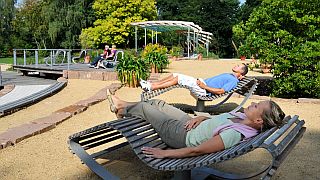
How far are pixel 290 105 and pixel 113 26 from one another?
31702 millimetres

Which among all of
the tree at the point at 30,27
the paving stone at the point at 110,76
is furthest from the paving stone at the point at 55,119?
the tree at the point at 30,27

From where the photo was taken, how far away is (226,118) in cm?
286

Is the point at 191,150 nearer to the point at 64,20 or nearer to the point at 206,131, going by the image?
the point at 206,131

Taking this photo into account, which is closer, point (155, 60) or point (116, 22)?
point (155, 60)

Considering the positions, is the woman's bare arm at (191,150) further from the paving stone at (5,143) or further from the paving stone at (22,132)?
the paving stone at (22,132)

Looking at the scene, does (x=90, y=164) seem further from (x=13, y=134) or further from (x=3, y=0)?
(x=3, y=0)

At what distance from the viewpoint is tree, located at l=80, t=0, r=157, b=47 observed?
37250mm

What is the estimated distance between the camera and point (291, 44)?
811 centimetres

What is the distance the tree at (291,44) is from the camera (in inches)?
310

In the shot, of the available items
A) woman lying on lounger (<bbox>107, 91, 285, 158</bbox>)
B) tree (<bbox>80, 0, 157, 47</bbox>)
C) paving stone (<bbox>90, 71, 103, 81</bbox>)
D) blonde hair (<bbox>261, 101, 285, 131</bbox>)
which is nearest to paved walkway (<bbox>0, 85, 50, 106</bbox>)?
paving stone (<bbox>90, 71, 103, 81</bbox>)

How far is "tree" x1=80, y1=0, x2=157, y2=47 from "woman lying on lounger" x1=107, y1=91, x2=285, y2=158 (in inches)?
1358

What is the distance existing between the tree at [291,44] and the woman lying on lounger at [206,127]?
5.43 m

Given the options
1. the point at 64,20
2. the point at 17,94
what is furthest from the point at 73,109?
the point at 64,20

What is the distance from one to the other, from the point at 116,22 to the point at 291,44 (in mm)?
30746
